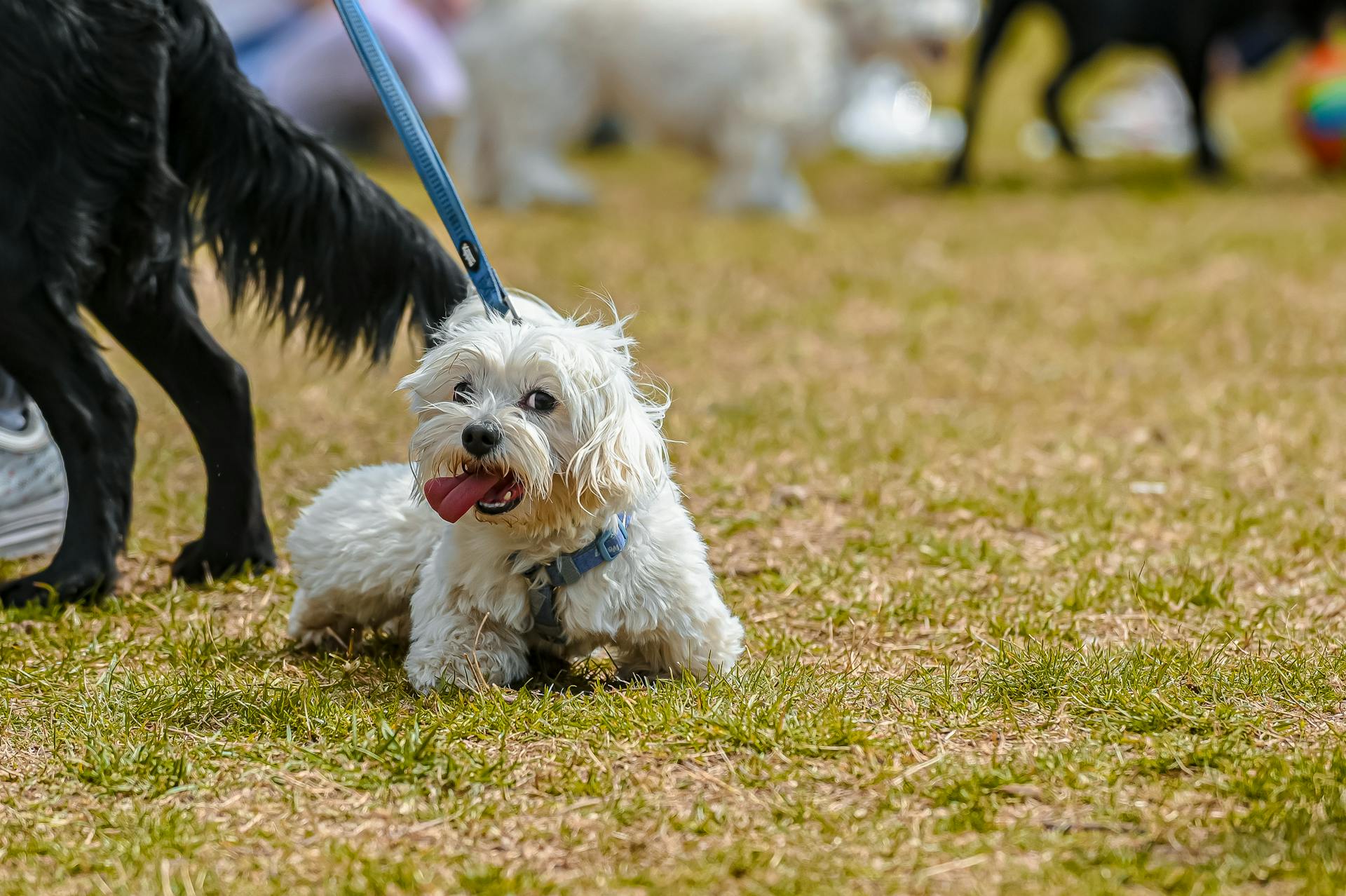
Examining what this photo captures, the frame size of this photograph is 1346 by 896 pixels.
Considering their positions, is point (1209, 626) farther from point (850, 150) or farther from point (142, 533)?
point (850, 150)

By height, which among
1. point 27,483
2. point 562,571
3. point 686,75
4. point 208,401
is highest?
point 686,75

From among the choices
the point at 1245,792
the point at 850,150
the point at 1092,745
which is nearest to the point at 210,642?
the point at 1092,745

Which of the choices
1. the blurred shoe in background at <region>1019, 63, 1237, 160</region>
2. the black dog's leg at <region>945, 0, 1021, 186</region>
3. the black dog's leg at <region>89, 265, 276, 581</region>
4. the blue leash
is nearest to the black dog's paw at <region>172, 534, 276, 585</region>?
the black dog's leg at <region>89, 265, 276, 581</region>

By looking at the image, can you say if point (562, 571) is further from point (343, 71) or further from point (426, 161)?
point (343, 71)

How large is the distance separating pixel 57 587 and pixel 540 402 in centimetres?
131

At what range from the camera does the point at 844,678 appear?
2723 mm

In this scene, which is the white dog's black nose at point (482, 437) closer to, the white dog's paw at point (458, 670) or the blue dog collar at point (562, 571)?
the blue dog collar at point (562, 571)

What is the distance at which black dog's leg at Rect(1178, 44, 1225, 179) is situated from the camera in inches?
376

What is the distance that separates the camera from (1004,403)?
498cm

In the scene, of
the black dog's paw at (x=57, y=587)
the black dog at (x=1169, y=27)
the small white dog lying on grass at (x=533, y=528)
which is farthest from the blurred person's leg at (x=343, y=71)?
the small white dog lying on grass at (x=533, y=528)

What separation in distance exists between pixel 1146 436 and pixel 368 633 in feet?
8.45

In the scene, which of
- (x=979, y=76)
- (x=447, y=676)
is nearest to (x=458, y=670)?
(x=447, y=676)

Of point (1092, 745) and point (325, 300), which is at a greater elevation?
point (325, 300)

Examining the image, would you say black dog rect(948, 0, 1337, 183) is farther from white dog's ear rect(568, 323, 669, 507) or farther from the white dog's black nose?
the white dog's black nose
